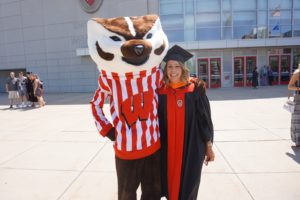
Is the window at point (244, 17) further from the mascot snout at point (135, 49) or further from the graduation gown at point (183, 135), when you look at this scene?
the mascot snout at point (135, 49)

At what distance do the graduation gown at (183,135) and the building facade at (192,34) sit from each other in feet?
48.6

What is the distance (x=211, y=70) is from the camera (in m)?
18.1

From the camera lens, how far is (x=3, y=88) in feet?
76.9

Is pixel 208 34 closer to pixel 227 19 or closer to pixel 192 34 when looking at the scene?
pixel 192 34

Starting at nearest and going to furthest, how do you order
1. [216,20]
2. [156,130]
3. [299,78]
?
1. [156,130]
2. [299,78]
3. [216,20]

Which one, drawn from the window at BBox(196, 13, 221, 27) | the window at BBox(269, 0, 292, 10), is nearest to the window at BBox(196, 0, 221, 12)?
the window at BBox(196, 13, 221, 27)

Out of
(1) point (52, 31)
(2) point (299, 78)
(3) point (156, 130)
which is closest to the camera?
(3) point (156, 130)

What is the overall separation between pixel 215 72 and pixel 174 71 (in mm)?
16651

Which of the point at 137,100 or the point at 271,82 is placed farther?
the point at 271,82

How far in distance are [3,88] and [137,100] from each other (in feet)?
83.4

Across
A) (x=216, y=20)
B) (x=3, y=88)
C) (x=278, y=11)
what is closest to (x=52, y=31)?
(x=3, y=88)

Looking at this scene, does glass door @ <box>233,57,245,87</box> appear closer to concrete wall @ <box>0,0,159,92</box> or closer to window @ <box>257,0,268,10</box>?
window @ <box>257,0,268,10</box>

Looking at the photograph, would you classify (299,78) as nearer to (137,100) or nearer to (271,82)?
(137,100)

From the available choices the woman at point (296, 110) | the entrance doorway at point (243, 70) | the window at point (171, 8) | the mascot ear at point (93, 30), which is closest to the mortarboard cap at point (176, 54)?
the mascot ear at point (93, 30)
